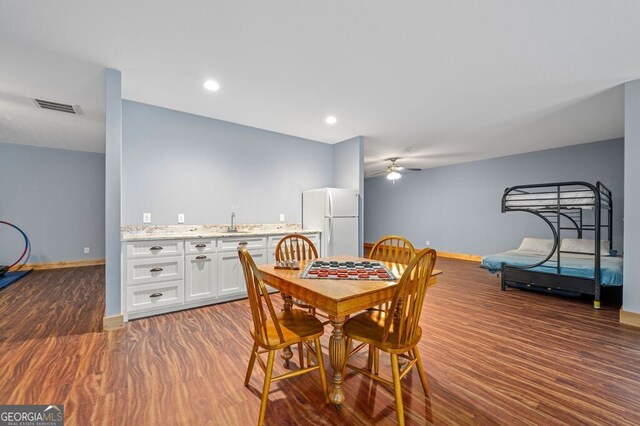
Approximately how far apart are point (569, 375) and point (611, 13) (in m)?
2.59

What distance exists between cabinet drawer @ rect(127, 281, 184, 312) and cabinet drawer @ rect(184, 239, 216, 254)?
39cm

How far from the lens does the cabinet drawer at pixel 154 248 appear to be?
294 cm

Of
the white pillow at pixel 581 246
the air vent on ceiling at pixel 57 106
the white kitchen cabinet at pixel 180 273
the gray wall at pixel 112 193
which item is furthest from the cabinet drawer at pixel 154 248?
the white pillow at pixel 581 246

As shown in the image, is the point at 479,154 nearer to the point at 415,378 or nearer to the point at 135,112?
the point at 415,378

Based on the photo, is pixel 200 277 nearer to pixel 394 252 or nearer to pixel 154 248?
pixel 154 248

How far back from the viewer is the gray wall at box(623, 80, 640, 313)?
9.30 feet

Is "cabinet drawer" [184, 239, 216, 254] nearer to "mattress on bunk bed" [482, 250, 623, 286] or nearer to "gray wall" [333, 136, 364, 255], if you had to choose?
"gray wall" [333, 136, 364, 255]

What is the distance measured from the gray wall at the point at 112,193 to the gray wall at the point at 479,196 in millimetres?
7250

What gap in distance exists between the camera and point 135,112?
3.47 metres

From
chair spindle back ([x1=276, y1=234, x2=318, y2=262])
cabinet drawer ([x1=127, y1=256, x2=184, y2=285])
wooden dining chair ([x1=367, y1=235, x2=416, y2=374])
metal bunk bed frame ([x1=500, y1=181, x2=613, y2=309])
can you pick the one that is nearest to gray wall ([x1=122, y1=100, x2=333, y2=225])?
cabinet drawer ([x1=127, y1=256, x2=184, y2=285])

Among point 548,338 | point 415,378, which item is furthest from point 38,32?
point 548,338

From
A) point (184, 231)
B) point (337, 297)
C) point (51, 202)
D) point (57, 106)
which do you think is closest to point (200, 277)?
point (184, 231)

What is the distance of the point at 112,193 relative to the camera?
2738mm

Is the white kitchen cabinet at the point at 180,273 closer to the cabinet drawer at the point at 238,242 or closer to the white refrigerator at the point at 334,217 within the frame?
the cabinet drawer at the point at 238,242
